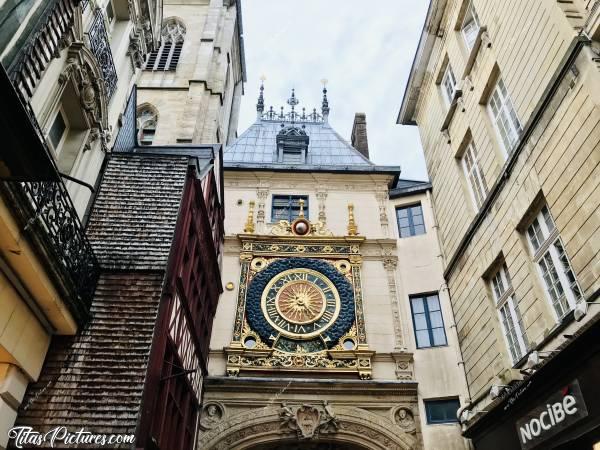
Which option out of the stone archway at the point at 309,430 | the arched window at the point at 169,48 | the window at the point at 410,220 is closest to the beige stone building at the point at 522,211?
the window at the point at 410,220

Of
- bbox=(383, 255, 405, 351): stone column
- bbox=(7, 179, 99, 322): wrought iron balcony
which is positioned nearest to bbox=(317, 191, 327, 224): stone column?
bbox=(383, 255, 405, 351): stone column

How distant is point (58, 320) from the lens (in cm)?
658

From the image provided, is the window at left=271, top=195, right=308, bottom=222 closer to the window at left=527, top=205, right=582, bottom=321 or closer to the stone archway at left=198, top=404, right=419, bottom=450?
the stone archway at left=198, top=404, right=419, bottom=450

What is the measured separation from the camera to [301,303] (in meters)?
14.2

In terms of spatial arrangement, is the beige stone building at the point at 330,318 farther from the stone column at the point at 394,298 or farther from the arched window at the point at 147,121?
the arched window at the point at 147,121

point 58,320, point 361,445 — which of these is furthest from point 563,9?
point 361,445

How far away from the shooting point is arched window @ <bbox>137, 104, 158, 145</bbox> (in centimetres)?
1989

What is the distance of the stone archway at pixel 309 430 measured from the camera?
468 inches

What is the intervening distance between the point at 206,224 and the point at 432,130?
8644mm

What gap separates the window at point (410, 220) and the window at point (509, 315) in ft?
14.9

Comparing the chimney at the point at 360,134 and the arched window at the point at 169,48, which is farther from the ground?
the arched window at the point at 169,48

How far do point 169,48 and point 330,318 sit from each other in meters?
17.3

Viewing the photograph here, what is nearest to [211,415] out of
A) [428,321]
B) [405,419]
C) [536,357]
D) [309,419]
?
[309,419]

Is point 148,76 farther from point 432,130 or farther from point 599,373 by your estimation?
point 599,373
